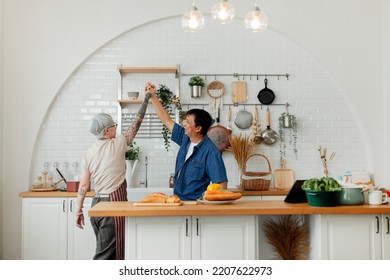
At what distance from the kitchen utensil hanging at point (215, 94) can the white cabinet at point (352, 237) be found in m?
2.79

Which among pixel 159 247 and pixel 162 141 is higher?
pixel 162 141

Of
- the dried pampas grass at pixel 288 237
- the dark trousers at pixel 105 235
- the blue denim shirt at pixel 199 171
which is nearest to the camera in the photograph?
the dried pampas grass at pixel 288 237

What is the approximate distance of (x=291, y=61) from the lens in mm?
6207

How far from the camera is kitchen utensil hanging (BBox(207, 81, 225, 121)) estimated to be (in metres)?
6.12

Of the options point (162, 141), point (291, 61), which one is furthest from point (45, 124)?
point (291, 61)

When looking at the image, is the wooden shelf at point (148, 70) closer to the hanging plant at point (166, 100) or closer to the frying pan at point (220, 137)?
the hanging plant at point (166, 100)

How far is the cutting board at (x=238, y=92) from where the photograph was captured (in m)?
6.14

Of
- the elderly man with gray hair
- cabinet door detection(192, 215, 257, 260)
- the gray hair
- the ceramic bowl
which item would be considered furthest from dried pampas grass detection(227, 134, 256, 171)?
cabinet door detection(192, 215, 257, 260)

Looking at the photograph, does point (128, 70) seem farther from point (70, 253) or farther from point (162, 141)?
point (70, 253)

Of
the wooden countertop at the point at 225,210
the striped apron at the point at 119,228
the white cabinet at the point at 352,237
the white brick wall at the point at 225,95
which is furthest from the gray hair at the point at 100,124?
the white cabinet at the point at 352,237

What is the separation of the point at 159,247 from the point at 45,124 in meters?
3.17

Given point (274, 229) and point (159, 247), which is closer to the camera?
point (159, 247)

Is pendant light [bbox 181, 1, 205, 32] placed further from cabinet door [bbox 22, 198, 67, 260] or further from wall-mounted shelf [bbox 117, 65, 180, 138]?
cabinet door [bbox 22, 198, 67, 260]

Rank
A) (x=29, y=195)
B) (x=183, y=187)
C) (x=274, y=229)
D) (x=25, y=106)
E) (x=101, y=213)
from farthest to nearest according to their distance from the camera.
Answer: (x=25, y=106), (x=29, y=195), (x=183, y=187), (x=274, y=229), (x=101, y=213)
